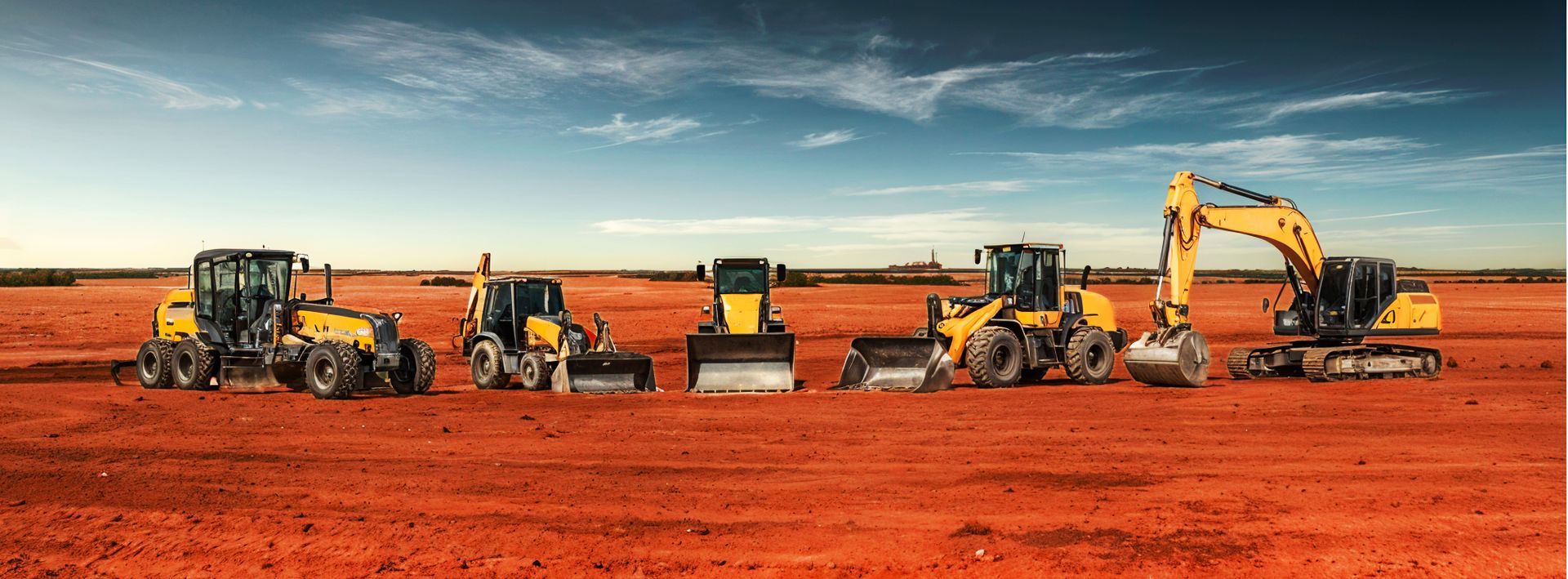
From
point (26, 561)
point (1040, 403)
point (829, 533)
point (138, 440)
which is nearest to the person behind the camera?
point (26, 561)

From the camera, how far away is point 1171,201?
18.9 m

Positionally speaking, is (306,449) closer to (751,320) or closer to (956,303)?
(751,320)

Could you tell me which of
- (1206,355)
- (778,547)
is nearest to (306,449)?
(778,547)

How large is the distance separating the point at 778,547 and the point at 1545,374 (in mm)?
20644

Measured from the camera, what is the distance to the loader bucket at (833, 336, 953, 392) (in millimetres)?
17750

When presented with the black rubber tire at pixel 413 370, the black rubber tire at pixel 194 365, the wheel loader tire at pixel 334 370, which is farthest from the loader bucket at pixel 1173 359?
the black rubber tire at pixel 194 365

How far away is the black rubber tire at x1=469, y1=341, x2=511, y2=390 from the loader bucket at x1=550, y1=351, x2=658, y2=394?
128 cm

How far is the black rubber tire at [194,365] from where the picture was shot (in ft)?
57.9

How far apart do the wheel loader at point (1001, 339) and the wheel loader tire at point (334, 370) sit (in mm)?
8819

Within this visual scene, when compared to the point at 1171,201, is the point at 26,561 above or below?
below

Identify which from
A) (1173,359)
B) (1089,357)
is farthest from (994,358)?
(1173,359)

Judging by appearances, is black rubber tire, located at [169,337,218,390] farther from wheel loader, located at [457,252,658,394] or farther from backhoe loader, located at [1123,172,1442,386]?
backhoe loader, located at [1123,172,1442,386]

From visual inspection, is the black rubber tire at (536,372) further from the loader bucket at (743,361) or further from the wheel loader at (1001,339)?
the wheel loader at (1001,339)

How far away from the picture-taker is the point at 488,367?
18.6 metres
